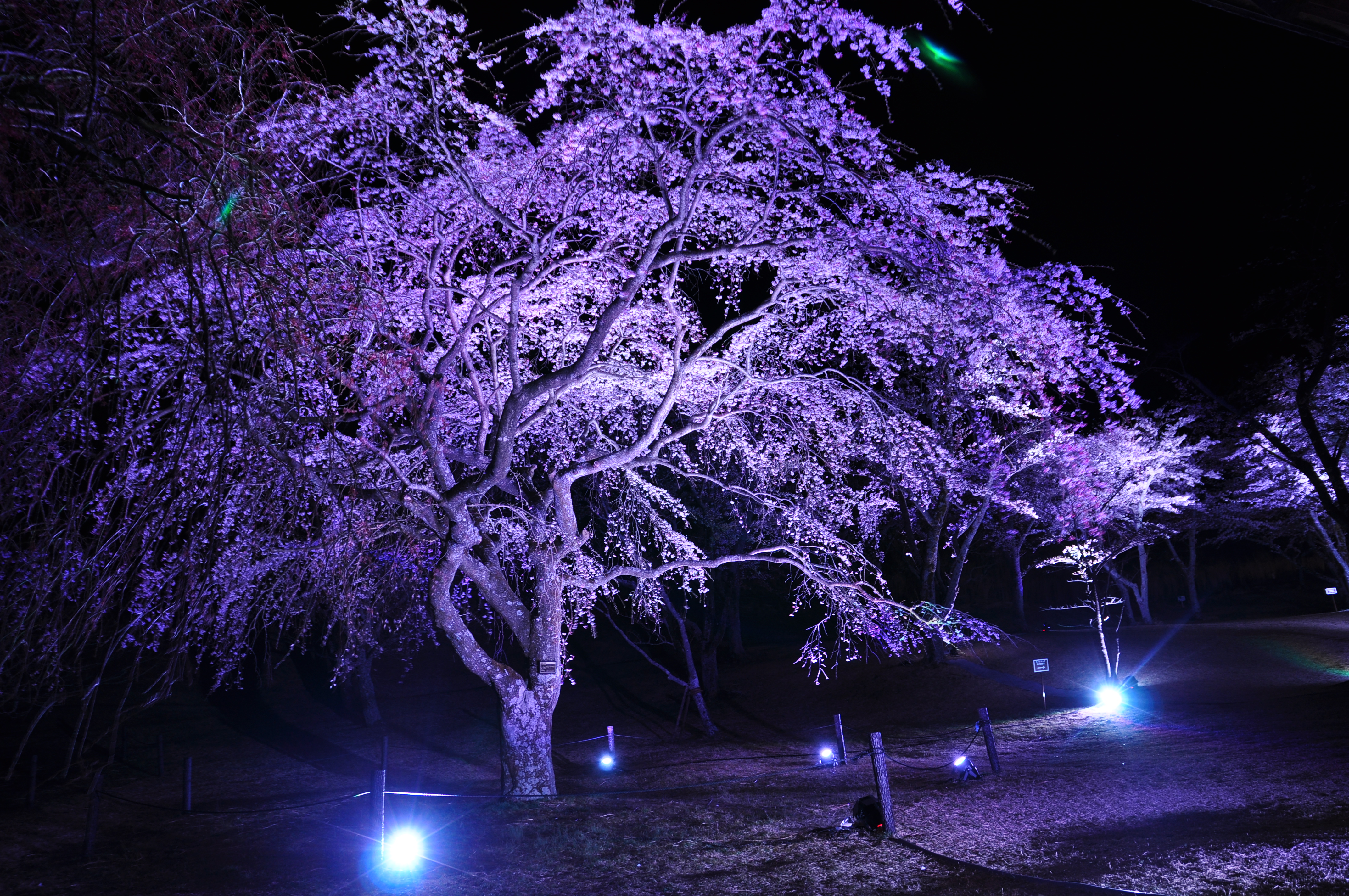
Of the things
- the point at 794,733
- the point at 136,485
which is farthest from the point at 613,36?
the point at 794,733

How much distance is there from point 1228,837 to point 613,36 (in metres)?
9.92

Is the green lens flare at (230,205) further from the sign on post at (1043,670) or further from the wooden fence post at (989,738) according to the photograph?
the sign on post at (1043,670)

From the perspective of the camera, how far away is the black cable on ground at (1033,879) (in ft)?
19.8

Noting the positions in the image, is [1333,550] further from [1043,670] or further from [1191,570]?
[1043,670]

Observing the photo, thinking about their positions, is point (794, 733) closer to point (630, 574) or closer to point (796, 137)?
point (630, 574)

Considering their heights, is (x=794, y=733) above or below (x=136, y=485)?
below

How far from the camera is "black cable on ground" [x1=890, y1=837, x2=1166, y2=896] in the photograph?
6043 millimetres

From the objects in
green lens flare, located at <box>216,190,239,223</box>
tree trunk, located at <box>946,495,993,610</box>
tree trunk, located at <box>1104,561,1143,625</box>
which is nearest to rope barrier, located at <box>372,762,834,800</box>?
green lens flare, located at <box>216,190,239,223</box>

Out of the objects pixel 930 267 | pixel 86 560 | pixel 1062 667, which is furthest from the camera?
pixel 1062 667

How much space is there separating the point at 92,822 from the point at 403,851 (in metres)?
5.14

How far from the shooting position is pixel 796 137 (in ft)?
28.0

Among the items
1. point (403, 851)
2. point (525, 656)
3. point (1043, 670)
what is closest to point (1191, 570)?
point (1043, 670)

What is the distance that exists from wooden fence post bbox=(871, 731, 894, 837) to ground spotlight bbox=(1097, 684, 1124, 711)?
1237cm

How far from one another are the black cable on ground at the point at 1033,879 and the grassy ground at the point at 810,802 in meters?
0.09
